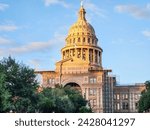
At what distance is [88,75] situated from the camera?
108m

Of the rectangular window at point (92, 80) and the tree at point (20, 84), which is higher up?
the rectangular window at point (92, 80)

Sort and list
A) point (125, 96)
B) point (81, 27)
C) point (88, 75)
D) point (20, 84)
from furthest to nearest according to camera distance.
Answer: point (81, 27) → point (125, 96) → point (88, 75) → point (20, 84)

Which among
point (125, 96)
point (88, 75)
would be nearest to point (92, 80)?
point (88, 75)

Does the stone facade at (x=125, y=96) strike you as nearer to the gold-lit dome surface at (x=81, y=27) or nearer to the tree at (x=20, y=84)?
the gold-lit dome surface at (x=81, y=27)

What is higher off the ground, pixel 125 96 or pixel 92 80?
pixel 92 80

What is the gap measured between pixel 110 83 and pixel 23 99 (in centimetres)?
6476

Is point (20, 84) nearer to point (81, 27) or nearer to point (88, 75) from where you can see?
point (88, 75)

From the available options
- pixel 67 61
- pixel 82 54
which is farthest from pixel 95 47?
pixel 67 61

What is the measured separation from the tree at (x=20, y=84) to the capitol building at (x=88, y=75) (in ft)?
180

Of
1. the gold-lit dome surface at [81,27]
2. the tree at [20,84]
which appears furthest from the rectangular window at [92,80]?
the tree at [20,84]

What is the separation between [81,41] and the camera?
4793 inches

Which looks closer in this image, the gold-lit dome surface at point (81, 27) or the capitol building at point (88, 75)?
the capitol building at point (88, 75)

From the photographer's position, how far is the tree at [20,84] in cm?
4928

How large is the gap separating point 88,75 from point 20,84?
5825 cm
